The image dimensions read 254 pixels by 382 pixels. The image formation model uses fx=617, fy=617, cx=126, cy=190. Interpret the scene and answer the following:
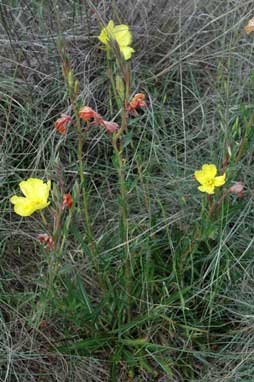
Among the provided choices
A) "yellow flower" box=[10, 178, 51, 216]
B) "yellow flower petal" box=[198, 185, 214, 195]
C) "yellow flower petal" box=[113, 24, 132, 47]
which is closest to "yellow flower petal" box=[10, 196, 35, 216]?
"yellow flower" box=[10, 178, 51, 216]

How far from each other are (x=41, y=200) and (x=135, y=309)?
377mm

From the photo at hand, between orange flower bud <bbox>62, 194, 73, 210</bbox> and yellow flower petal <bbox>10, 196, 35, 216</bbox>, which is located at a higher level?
orange flower bud <bbox>62, 194, 73, 210</bbox>

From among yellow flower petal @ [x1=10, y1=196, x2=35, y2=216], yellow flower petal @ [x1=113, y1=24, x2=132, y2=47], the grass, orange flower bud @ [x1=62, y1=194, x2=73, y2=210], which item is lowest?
the grass

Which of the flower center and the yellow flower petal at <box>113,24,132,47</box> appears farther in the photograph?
the yellow flower petal at <box>113,24,132,47</box>

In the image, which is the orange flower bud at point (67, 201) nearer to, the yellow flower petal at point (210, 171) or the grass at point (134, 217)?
the grass at point (134, 217)

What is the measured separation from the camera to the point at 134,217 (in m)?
1.51

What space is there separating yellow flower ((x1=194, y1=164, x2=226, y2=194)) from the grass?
0.06 meters

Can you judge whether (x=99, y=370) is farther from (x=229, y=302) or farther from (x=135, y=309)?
(x=229, y=302)

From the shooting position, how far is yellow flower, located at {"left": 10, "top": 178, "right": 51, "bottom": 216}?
1220 millimetres

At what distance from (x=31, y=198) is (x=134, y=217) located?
0.33 meters

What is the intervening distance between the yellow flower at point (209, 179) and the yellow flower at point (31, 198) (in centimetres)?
32

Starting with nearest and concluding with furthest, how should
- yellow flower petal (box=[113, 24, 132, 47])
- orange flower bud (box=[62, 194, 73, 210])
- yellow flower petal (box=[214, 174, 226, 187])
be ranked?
orange flower bud (box=[62, 194, 73, 210]) → yellow flower petal (box=[214, 174, 226, 187]) → yellow flower petal (box=[113, 24, 132, 47])

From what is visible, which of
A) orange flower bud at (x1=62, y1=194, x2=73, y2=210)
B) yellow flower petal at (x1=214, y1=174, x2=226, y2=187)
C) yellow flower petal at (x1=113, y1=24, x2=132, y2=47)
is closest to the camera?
orange flower bud at (x1=62, y1=194, x2=73, y2=210)

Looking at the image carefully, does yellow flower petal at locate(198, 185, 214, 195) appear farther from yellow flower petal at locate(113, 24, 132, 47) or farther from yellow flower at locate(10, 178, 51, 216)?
yellow flower petal at locate(113, 24, 132, 47)
